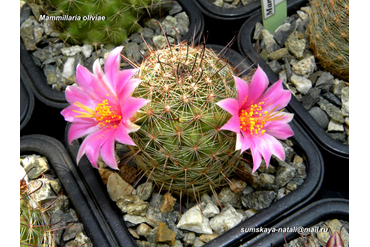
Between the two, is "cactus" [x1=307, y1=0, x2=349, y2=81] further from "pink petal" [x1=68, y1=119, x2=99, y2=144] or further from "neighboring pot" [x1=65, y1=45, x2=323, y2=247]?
"pink petal" [x1=68, y1=119, x2=99, y2=144]

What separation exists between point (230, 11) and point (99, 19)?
2.03ft

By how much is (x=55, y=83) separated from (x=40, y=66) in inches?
5.0

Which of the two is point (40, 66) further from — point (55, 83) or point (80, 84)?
point (80, 84)

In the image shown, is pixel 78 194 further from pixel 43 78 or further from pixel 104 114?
pixel 43 78

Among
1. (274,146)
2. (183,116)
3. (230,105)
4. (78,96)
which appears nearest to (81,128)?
(78,96)

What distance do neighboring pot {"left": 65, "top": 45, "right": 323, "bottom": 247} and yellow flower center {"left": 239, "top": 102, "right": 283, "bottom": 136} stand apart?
0.27 metres

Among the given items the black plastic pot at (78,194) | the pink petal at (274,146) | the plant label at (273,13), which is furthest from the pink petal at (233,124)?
the plant label at (273,13)

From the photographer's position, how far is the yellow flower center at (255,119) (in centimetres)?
91

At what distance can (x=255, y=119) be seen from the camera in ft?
3.02

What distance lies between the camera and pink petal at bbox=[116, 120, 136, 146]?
2.68 feet

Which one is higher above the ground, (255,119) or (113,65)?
(113,65)

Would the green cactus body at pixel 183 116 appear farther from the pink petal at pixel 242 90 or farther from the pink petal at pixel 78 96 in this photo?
the pink petal at pixel 78 96

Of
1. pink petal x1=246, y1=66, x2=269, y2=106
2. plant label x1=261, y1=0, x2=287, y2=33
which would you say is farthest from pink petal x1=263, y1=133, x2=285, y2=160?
plant label x1=261, y1=0, x2=287, y2=33

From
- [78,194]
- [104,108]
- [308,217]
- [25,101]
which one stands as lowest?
[308,217]
